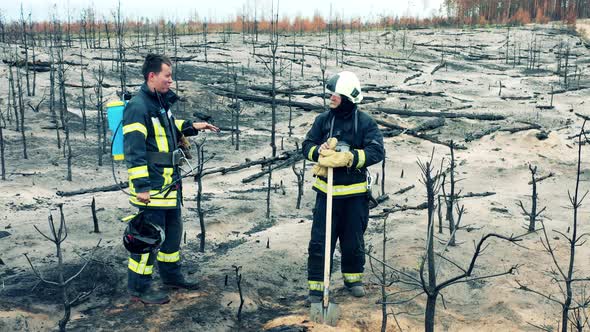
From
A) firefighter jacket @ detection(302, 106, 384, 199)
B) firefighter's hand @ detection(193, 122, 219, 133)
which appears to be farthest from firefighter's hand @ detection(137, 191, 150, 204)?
firefighter jacket @ detection(302, 106, 384, 199)

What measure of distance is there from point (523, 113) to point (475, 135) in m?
2.90

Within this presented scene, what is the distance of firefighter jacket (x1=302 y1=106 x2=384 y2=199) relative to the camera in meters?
4.72

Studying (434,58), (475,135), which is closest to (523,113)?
(475,135)

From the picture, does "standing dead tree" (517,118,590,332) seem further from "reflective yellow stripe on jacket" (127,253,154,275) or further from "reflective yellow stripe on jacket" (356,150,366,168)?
"reflective yellow stripe on jacket" (127,253,154,275)

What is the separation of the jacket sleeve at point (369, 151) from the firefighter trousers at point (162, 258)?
1.61 metres

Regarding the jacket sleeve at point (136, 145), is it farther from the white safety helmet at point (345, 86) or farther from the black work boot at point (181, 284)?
the white safety helmet at point (345, 86)

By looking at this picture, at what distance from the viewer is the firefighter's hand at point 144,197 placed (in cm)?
446

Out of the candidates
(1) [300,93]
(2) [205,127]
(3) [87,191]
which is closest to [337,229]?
(2) [205,127]

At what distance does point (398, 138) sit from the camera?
12039mm

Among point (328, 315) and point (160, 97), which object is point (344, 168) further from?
point (160, 97)

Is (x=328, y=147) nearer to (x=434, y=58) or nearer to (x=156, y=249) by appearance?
(x=156, y=249)

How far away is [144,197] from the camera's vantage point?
4.46m

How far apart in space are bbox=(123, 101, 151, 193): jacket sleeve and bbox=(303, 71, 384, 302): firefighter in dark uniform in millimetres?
1349

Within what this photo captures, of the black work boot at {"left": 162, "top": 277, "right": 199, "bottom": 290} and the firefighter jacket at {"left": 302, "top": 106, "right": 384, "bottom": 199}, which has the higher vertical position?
the firefighter jacket at {"left": 302, "top": 106, "right": 384, "bottom": 199}
